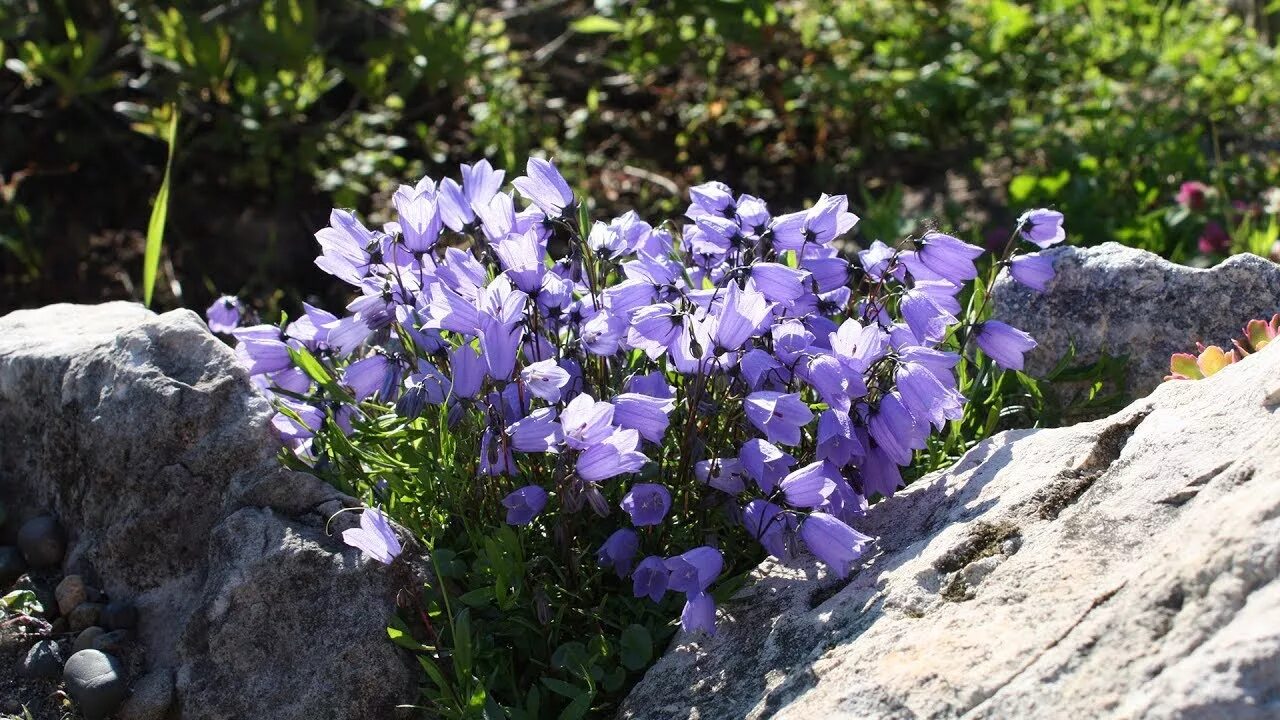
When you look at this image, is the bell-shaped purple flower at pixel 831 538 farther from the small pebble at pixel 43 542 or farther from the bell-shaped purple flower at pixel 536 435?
the small pebble at pixel 43 542

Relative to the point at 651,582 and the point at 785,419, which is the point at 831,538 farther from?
the point at 651,582

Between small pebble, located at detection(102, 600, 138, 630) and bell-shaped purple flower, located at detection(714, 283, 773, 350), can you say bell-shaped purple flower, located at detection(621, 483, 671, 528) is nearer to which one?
bell-shaped purple flower, located at detection(714, 283, 773, 350)

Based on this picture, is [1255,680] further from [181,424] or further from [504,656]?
[181,424]

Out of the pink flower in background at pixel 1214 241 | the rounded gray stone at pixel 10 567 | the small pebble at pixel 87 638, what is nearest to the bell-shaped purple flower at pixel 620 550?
the small pebble at pixel 87 638

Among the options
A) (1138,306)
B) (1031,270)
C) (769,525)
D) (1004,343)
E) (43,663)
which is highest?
(1031,270)

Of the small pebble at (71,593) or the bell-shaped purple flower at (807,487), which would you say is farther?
the small pebble at (71,593)

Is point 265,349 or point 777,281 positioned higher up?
point 777,281

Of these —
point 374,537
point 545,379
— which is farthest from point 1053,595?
point 374,537
